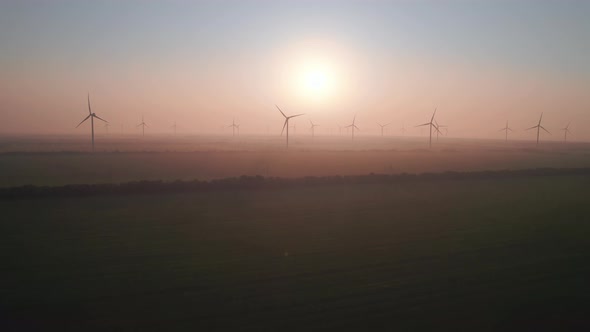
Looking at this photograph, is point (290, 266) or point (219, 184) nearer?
point (290, 266)

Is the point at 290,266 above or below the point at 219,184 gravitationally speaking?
below

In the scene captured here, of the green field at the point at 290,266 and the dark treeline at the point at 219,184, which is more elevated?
the dark treeline at the point at 219,184

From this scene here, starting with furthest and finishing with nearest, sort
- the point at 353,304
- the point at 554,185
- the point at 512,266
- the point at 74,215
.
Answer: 1. the point at 554,185
2. the point at 74,215
3. the point at 512,266
4. the point at 353,304

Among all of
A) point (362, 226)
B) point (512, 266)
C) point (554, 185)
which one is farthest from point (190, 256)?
point (554, 185)

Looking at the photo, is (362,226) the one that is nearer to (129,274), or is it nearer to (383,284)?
(383,284)

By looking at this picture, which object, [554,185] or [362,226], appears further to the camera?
[554,185]
